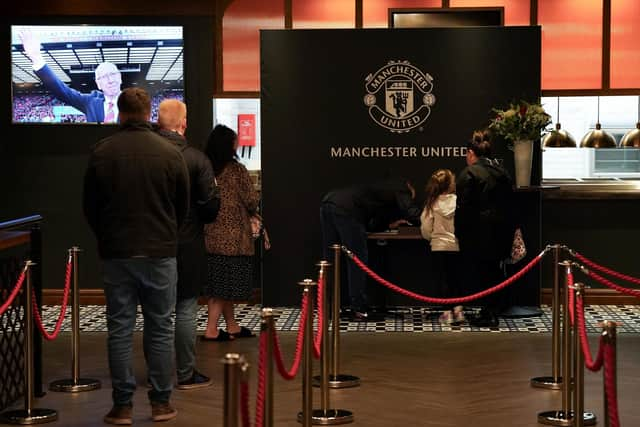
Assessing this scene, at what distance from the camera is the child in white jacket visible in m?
9.03

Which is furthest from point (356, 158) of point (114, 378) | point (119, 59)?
point (114, 378)

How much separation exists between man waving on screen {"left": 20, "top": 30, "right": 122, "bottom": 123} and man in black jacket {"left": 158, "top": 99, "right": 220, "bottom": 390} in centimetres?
400

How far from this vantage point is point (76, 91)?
1026 centimetres

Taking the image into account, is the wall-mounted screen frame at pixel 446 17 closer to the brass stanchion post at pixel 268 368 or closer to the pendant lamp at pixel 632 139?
the pendant lamp at pixel 632 139

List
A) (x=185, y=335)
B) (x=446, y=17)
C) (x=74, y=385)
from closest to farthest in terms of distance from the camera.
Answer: (x=185, y=335) < (x=74, y=385) < (x=446, y=17)

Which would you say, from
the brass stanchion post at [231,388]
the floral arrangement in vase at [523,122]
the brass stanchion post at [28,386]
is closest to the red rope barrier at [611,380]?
the brass stanchion post at [231,388]

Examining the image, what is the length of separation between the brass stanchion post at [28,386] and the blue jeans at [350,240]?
359cm

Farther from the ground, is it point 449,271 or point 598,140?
point 598,140

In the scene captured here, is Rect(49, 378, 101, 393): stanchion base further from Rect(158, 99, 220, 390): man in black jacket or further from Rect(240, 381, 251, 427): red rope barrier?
Rect(240, 381, 251, 427): red rope barrier

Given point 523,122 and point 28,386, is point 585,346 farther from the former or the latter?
point 523,122

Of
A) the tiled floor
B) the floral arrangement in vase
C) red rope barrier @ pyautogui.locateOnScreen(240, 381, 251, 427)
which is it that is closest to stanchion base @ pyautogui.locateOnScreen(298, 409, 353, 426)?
red rope barrier @ pyautogui.locateOnScreen(240, 381, 251, 427)

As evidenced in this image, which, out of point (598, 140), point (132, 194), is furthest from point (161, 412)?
point (598, 140)

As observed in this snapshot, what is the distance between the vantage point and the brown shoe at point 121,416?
579 centimetres

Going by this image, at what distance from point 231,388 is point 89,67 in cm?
701
